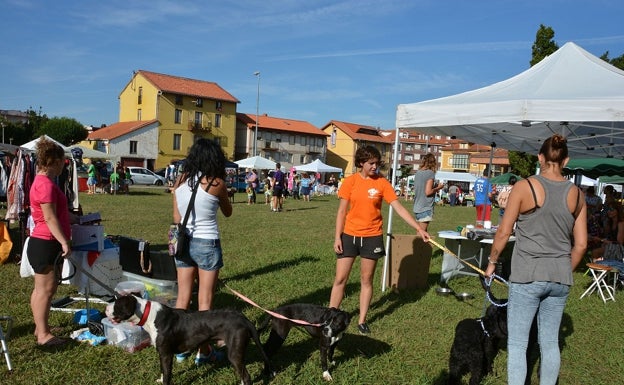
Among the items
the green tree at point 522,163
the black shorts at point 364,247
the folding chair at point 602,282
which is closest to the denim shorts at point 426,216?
the folding chair at point 602,282

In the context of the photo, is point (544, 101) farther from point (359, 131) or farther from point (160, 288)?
point (359, 131)

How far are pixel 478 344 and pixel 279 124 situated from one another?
61.2 m

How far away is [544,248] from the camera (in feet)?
8.80

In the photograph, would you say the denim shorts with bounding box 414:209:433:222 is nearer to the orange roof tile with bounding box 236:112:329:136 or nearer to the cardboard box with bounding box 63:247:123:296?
the cardboard box with bounding box 63:247:123:296

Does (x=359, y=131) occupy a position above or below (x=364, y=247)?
above

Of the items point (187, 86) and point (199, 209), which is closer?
point (199, 209)

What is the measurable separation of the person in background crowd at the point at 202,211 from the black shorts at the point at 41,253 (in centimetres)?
107

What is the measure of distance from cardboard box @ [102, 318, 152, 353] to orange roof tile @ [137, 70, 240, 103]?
47.5 metres

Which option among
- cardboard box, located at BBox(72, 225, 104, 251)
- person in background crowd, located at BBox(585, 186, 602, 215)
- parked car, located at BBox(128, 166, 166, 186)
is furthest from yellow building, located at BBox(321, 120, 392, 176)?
cardboard box, located at BBox(72, 225, 104, 251)

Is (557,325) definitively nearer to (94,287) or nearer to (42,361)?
(42,361)

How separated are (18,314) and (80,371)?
166 centimetres

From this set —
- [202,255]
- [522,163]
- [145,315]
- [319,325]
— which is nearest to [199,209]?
[202,255]

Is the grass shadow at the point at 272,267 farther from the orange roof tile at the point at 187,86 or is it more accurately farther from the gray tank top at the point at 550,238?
the orange roof tile at the point at 187,86

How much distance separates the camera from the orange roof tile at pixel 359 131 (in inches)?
2694
